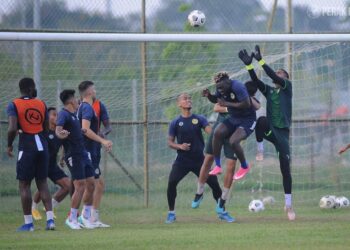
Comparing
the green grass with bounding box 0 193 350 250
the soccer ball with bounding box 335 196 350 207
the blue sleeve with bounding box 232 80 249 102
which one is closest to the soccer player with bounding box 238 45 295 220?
the blue sleeve with bounding box 232 80 249 102

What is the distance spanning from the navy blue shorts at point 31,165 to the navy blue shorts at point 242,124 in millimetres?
3074

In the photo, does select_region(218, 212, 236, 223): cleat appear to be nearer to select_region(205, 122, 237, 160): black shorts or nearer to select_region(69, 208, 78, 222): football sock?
select_region(205, 122, 237, 160): black shorts

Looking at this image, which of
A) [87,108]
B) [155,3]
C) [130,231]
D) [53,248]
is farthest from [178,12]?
[53,248]

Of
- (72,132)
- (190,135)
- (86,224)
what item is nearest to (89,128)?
(72,132)

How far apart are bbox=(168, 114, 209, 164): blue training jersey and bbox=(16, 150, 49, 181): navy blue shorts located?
8.62 ft

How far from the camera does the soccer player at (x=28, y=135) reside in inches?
553

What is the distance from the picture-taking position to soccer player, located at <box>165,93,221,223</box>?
15938 millimetres

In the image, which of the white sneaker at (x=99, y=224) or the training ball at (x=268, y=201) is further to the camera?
the training ball at (x=268, y=201)

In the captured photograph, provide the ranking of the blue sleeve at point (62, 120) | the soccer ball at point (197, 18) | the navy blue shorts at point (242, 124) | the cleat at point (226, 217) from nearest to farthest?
the blue sleeve at point (62, 120) → the navy blue shorts at point (242, 124) → the cleat at point (226, 217) → the soccer ball at point (197, 18)

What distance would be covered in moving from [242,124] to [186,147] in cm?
104

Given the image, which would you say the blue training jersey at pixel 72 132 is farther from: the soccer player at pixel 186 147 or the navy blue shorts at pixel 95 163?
the soccer player at pixel 186 147

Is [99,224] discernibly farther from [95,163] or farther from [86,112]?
[86,112]

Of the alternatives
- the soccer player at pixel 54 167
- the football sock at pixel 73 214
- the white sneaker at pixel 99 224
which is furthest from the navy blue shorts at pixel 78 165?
the soccer player at pixel 54 167

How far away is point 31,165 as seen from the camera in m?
14.2
